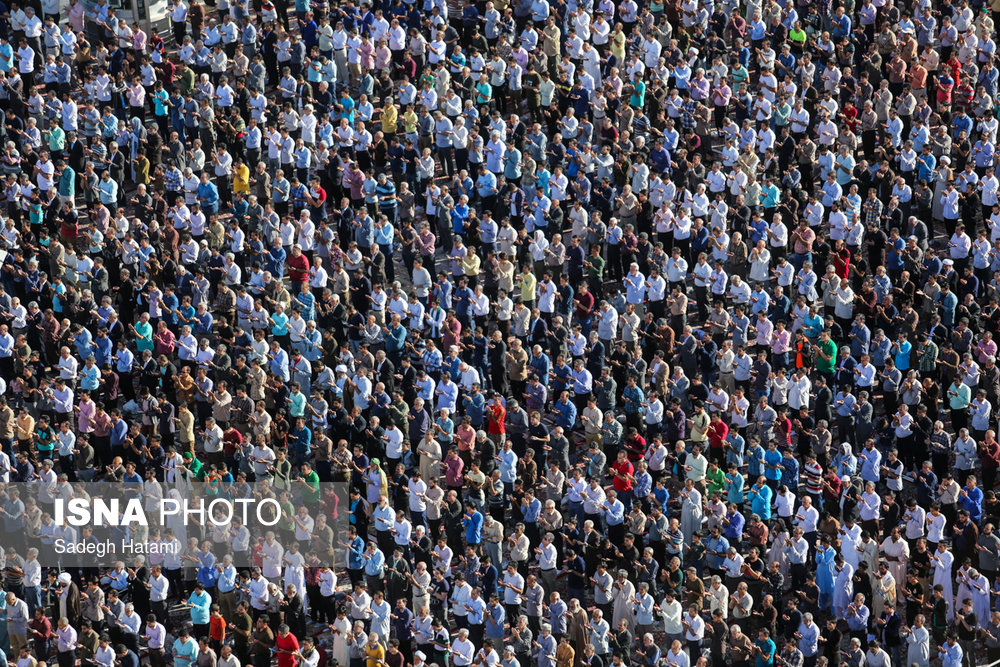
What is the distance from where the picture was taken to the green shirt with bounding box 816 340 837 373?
39156 millimetres

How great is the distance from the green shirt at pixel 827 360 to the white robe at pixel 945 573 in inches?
192

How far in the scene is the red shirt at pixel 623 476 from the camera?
36469 mm

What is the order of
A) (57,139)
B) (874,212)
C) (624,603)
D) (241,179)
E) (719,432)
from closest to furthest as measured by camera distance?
(624,603) → (719,432) → (874,212) → (241,179) → (57,139)

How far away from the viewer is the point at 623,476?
36.5 meters

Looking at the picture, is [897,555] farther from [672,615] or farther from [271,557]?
[271,557]

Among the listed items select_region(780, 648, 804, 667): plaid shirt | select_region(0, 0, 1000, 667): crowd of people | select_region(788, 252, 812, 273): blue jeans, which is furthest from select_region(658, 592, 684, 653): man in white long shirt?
select_region(788, 252, 812, 273): blue jeans

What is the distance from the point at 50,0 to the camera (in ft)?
158

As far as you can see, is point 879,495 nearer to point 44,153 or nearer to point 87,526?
point 87,526

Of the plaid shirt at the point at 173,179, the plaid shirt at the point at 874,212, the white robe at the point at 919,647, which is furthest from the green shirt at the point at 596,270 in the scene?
the white robe at the point at 919,647

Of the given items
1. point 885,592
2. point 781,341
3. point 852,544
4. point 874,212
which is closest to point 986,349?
point 781,341

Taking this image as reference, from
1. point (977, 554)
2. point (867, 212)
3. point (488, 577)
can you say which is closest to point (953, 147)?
point (867, 212)

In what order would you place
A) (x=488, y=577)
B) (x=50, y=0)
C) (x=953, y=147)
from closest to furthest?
(x=488, y=577) < (x=953, y=147) < (x=50, y=0)

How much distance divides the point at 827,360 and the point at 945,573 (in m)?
5.31

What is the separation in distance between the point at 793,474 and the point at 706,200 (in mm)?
7546
